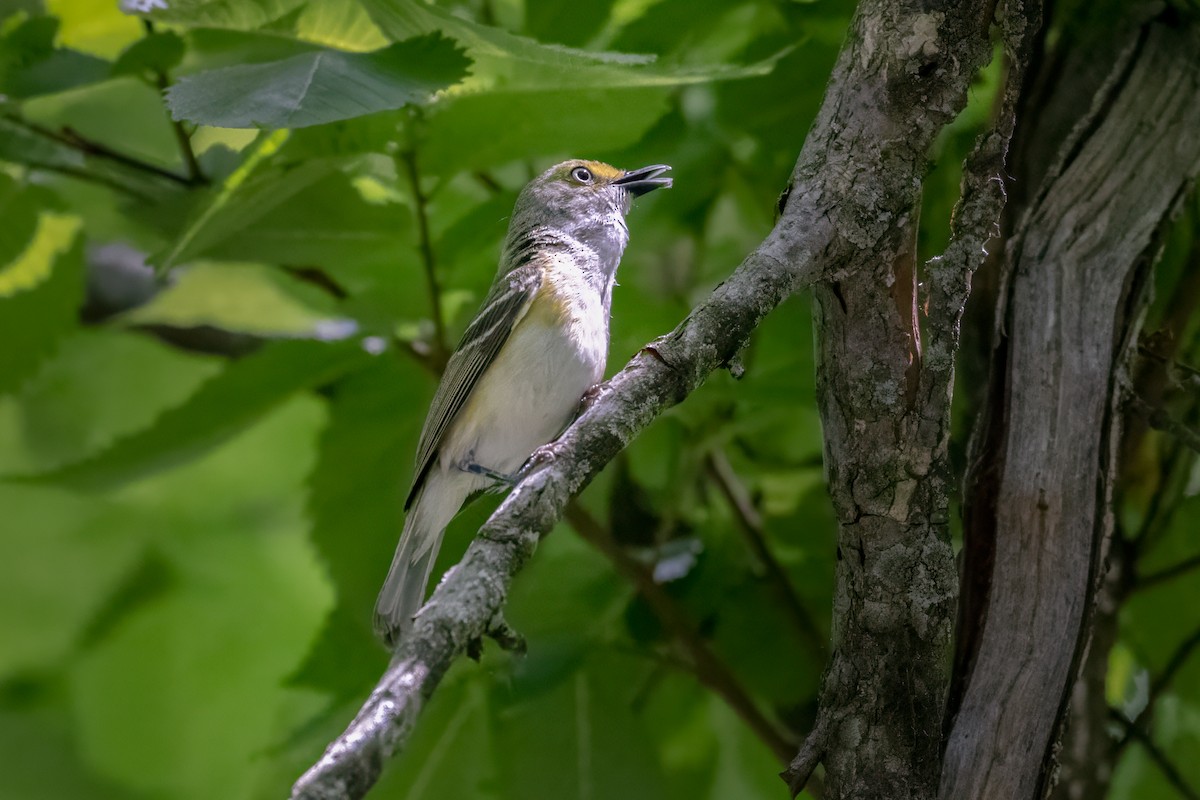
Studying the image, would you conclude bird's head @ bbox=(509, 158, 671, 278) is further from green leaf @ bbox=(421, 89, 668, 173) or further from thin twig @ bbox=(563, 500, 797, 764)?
thin twig @ bbox=(563, 500, 797, 764)

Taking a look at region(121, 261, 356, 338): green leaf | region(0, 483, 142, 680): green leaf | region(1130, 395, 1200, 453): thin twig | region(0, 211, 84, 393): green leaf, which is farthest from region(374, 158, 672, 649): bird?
region(0, 483, 142, 680): green leaf

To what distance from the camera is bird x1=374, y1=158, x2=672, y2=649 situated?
301 cm

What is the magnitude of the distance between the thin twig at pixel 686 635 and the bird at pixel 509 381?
0.32m

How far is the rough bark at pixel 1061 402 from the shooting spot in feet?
6.40

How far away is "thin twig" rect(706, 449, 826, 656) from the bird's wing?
2.29ft

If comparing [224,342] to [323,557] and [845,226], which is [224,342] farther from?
[845,226]

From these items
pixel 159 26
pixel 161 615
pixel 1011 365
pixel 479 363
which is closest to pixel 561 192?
pixel 479 363

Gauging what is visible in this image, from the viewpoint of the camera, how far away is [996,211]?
180 cm

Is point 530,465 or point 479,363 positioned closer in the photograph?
point 530,465

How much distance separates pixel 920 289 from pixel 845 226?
7.6 inches

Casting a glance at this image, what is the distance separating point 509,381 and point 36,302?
1.31 metres

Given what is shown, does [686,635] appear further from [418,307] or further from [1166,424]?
[1166,424]

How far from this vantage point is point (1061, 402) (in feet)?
6.88

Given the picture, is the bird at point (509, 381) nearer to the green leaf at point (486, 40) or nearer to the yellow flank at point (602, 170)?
the yellow flank at point (602, 170)
